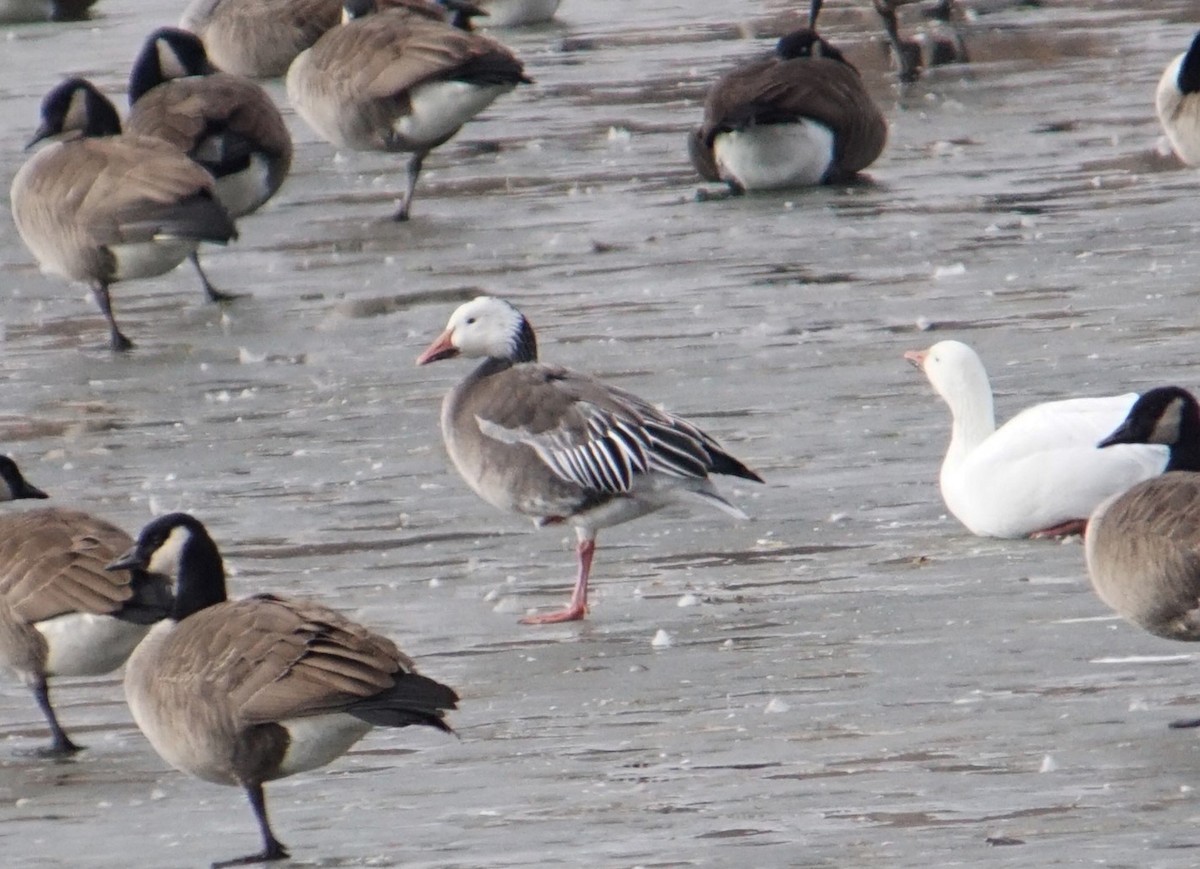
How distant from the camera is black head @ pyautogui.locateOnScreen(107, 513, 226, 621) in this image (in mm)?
6848

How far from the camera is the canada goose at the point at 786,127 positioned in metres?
16.1

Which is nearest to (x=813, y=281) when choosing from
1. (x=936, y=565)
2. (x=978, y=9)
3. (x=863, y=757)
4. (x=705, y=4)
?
(x=936, y=565)

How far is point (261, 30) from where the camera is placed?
2208cm

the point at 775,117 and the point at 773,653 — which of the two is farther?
the point at 775,117

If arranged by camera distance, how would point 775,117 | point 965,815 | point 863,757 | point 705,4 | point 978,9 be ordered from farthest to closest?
point 705,4
point 978,9
point 775,117
point 863,757
point 965,815

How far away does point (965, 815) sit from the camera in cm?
627

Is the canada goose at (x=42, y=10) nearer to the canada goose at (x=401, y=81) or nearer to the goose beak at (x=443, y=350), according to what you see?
the canada goose at (x=401, y=81)

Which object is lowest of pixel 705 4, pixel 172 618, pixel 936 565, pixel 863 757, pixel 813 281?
pixel 705 4

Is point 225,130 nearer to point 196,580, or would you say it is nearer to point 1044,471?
point 1044,471

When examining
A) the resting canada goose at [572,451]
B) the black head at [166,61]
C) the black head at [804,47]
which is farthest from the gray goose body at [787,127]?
the resting canada goose at [572,451]

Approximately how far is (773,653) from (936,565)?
1.17m

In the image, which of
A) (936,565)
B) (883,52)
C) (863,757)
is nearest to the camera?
(863,757)

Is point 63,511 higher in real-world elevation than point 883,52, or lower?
higher

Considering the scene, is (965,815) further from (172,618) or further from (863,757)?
(172,618)
